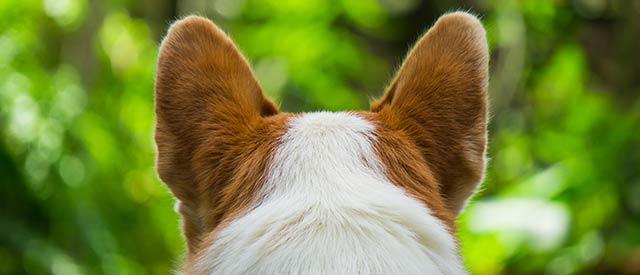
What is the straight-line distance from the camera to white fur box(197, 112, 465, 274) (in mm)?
2119

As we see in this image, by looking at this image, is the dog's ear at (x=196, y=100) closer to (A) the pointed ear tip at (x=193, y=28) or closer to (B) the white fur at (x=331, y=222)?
(A) the pointed ear tip at (x=193, y=28)

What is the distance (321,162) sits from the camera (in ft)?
7.61

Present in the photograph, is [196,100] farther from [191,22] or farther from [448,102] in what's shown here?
[448,102]

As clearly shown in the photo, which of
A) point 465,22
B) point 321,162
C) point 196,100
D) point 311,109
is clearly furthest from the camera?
point 311,109

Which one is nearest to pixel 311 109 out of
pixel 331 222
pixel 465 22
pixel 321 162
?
pixel 465 22

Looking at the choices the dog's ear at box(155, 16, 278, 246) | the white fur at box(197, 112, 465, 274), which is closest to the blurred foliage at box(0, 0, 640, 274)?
the dog's ear at box(155, 16, 278, 246)

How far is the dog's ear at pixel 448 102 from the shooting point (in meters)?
2.55

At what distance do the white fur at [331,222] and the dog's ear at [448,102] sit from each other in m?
0.16

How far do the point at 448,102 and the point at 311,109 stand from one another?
214 inches

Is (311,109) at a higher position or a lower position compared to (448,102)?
lower

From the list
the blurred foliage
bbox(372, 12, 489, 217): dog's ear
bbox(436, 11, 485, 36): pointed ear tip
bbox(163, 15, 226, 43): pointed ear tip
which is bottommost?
the blurred foliage

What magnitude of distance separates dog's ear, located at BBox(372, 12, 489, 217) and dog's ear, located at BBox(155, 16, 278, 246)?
0.32 m

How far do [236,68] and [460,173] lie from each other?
573 millimetres

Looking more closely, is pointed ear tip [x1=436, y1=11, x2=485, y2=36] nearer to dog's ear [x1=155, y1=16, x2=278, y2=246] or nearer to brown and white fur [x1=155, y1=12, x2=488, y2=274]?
brown and white fur [x1=155, y1=12, x2=488, y2=274]
